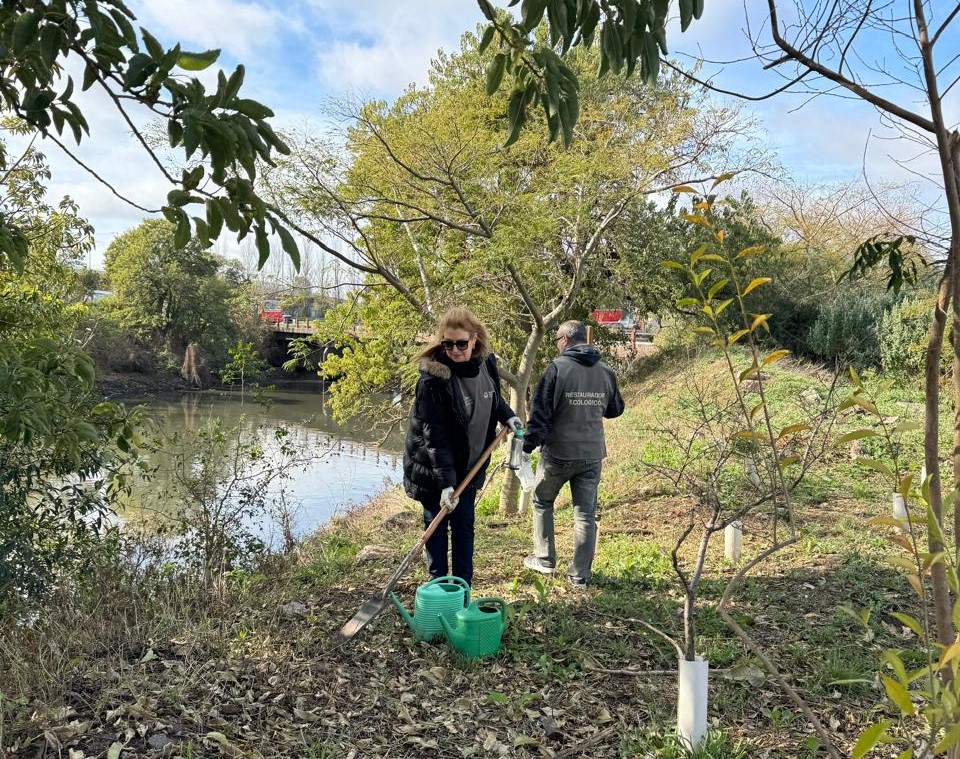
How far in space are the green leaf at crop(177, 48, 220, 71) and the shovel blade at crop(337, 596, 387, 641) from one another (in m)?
3.27

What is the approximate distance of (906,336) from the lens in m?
15.3

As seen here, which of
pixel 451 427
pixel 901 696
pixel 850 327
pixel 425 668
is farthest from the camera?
pixel 850 327

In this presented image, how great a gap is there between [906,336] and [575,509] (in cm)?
1316

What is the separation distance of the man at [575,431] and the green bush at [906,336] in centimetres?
1167

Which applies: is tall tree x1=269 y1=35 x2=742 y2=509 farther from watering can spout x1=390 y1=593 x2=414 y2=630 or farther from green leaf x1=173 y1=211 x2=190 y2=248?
green leaf x1=173 y1=211 x2=190 y2=248

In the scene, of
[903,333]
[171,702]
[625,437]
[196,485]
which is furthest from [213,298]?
[171,702]

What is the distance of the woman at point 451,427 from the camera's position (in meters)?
4.42

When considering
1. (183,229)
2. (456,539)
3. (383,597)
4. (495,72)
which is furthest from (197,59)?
(456,539)

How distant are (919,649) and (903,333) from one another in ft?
44.2

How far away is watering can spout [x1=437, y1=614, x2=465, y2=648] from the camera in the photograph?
12.9 ft

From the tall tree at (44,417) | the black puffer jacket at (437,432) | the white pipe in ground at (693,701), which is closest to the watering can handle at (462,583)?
the black puffer jacket at (437,432)

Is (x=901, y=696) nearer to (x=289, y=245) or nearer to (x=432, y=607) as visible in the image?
(x=289, y=245)

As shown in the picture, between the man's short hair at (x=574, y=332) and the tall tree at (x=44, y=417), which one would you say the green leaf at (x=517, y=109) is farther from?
the man's short hair at (x=574, y=332)

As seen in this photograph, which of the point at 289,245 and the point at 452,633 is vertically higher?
the point at 289,245
